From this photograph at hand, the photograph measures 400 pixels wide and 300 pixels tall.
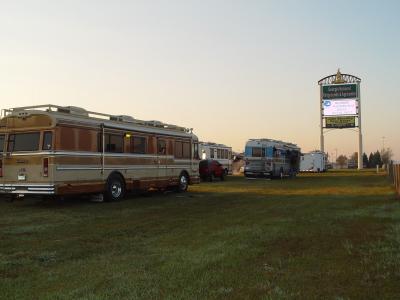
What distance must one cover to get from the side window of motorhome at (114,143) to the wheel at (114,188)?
0.95 metres

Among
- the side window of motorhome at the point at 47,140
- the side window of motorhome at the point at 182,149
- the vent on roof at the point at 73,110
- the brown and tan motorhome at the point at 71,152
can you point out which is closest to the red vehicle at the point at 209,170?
the side window of motorhome at the point at 182,149

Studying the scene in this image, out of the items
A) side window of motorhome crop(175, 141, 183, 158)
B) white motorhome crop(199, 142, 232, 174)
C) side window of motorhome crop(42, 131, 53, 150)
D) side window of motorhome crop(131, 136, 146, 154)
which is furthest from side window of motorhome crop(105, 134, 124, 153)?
white motorhome crop(199, 142, 232, 174)

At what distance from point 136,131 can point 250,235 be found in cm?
1107

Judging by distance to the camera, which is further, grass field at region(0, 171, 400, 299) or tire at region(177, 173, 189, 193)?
tire at region(177, 173, 189, 193)

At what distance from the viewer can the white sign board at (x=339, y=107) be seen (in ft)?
238

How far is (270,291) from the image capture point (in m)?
6.21

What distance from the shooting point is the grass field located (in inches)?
251

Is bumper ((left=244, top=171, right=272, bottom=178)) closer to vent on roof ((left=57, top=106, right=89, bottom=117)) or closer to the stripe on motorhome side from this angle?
the stripe on motorhome side

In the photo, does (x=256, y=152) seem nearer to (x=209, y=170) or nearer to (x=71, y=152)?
(x=209, y=170)

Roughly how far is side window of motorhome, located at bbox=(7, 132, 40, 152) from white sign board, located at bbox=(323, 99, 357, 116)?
6046cm

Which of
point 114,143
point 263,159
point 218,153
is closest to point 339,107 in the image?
point 218,153

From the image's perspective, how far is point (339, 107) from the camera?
7306 cm

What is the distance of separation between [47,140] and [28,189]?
1.62 metres

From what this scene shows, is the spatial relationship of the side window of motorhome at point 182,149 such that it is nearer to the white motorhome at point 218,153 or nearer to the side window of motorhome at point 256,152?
the white motorhome at point 218,153
